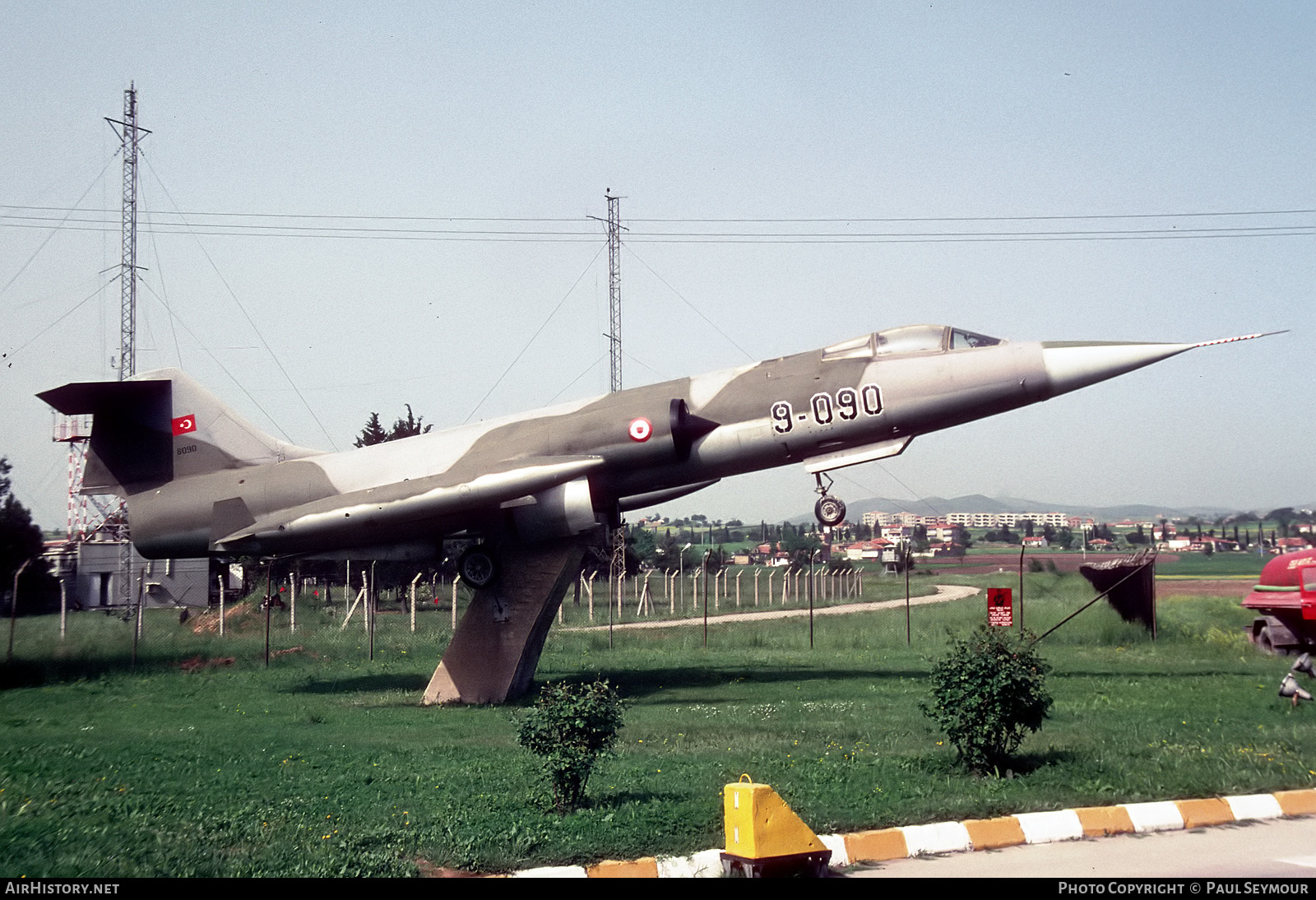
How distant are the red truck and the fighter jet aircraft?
793 centimetres

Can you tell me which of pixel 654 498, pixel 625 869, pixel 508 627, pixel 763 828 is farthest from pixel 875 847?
pixel 654 498

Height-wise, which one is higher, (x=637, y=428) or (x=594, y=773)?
(x=637, y=428)

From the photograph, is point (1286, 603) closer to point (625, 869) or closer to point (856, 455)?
point (856, 455)

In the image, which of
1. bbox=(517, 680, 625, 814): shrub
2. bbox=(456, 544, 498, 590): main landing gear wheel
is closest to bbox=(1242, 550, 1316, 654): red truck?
bbox=(456, 544, 498, 590): main landing gear wheel

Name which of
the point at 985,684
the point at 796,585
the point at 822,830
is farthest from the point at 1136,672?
the point at 796,585

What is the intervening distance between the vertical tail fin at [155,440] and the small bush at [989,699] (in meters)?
14.4

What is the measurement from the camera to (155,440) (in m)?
21.1

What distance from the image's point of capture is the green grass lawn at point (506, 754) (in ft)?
28.0

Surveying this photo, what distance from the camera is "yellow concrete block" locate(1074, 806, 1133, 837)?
9117 millimetres

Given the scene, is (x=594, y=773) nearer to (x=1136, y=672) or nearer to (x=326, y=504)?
(x=326, y=504)

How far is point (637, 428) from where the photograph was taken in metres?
18.2

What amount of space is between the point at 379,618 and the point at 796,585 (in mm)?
21569

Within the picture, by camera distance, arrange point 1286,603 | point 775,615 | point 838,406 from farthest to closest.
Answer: point 775,615
point 1286,603
point 838,406

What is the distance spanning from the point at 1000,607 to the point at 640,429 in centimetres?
644
